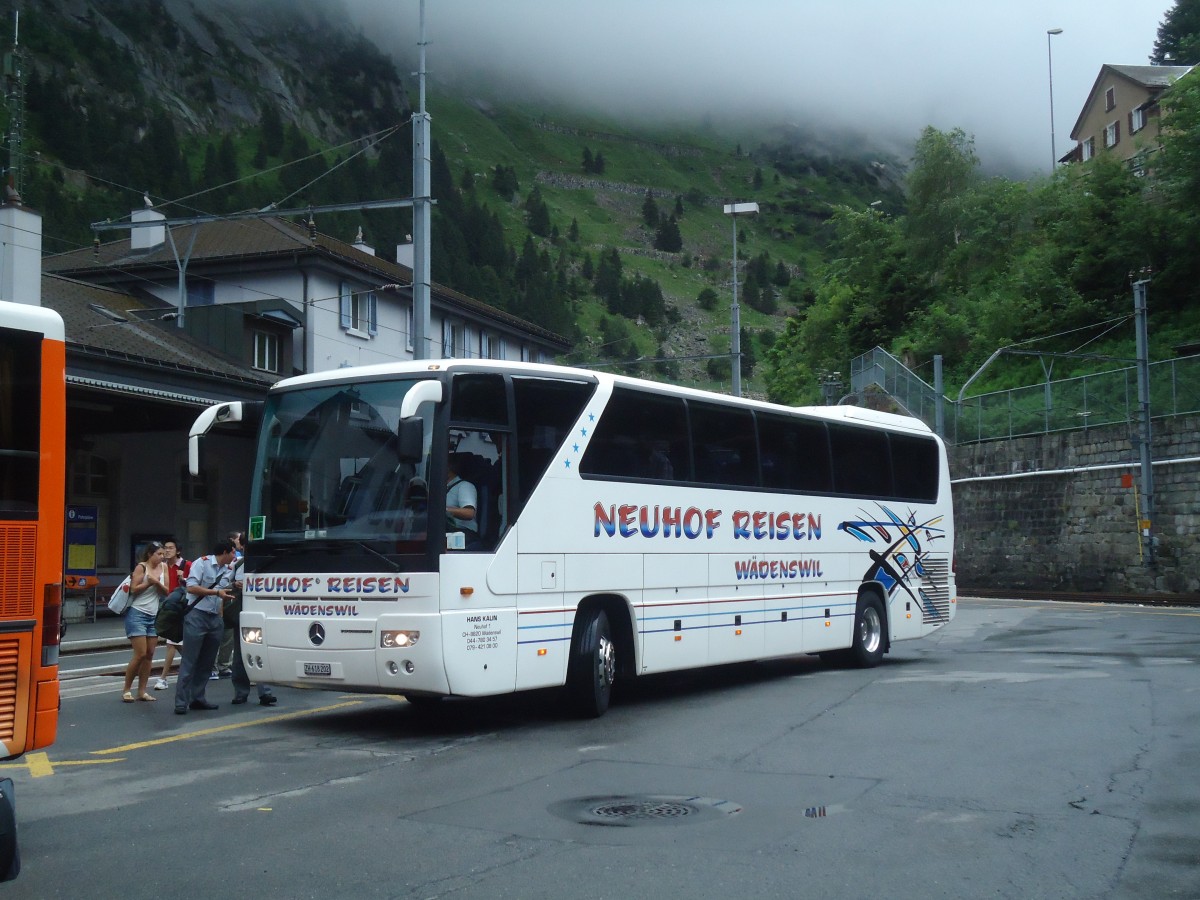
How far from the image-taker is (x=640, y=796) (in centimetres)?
829

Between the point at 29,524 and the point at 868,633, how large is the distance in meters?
12.6

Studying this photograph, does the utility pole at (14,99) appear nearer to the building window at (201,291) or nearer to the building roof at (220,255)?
the building roof at (220,255)

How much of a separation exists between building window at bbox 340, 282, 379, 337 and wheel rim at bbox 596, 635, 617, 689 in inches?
1260

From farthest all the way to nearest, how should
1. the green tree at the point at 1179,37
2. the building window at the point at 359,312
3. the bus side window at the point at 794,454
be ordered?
the green tree at the point at 1179,37 < the building window at the point at 359,312 < the bus side window at the point at 794,454

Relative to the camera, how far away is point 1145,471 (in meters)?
37.1

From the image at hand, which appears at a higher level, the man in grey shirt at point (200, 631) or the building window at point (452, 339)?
the building window at point (452, 339)

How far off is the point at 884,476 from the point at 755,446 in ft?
12.3

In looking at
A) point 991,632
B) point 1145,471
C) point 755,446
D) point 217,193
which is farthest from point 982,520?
point 217,193

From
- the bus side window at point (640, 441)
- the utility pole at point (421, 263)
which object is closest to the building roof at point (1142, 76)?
the utility pole at point (421, 263)

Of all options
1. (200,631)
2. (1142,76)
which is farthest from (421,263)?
(1142,76)

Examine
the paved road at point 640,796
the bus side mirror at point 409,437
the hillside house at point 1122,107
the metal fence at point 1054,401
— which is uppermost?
the hillside house at point 1122,107

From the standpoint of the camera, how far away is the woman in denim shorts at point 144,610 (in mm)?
13234

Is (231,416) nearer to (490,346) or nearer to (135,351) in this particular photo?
(135,351)

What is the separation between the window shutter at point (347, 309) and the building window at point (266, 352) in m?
2.87
